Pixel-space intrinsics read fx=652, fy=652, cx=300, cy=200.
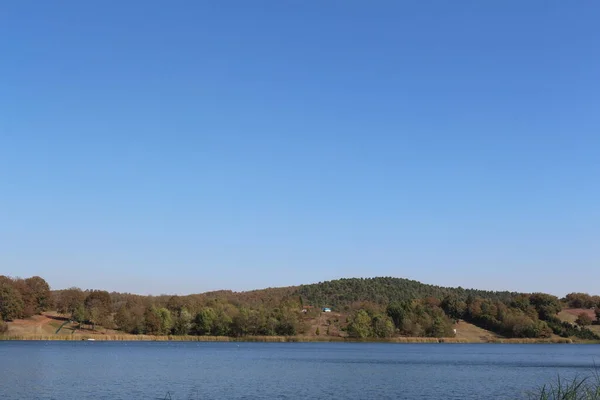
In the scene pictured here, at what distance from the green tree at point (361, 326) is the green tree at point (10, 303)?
7846 centimetres

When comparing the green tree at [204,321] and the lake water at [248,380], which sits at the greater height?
the green tree at [204,321]

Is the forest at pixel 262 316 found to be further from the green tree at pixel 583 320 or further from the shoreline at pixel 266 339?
the shoreline at pixel 266 339

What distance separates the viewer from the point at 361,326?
164500 mm

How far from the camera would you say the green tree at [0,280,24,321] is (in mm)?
136875

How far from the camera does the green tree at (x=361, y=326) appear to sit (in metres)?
164

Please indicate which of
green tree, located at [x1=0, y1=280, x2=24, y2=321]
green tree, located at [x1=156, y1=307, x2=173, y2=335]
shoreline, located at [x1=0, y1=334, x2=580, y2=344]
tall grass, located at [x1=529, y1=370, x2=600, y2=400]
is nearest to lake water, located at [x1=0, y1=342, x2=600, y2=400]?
tall grass, located at [x1=529, y1=370, x2=600, y2=400]

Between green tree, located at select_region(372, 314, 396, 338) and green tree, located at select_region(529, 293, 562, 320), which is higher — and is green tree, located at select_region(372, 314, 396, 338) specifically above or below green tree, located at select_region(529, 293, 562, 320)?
below

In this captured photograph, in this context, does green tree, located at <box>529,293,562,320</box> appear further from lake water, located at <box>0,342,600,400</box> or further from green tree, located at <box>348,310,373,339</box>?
lake water, located at <box>0,342,600,400</box>

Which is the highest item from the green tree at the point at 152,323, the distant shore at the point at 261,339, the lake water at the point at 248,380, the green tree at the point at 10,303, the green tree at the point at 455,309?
the green tree at the point at 455,309

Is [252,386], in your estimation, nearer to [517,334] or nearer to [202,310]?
[202,310]

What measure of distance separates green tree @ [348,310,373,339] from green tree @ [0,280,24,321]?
7846cm

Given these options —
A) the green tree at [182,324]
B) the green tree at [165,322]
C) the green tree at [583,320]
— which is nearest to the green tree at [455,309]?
the green tree at [583,320]

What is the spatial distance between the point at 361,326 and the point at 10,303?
8178 centimetres

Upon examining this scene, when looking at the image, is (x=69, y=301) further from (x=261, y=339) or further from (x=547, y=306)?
(x=547, y=306)
